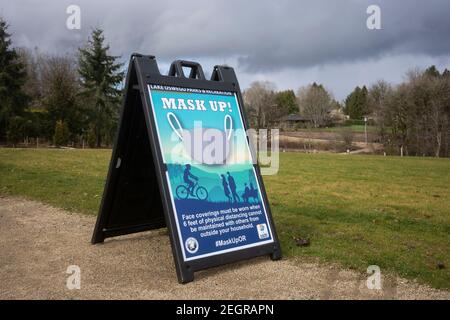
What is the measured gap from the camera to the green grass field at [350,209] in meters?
5.23

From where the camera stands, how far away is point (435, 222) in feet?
24.6

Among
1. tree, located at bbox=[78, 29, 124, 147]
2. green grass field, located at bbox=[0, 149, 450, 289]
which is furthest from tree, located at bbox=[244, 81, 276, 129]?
green grass field, located at bbox=[0, 149, 450, 289]

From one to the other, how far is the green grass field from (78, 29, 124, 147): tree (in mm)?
29901

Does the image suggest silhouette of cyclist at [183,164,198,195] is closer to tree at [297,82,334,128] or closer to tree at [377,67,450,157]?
tree at [377,67,450,157]

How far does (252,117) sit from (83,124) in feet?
89.1

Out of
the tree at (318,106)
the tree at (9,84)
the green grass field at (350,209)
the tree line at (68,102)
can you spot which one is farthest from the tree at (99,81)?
the tree at (318,106)

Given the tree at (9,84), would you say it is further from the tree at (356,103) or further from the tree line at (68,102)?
the tree at (356,103)

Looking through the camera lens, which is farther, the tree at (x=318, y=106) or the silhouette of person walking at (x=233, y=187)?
the tree at (x=318, y=106)

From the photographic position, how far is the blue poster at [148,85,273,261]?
449cm

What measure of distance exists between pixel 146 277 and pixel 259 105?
2579 inches

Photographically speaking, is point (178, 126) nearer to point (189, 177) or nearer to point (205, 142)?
point (205, 142)

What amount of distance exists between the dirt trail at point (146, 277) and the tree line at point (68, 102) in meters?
34.3

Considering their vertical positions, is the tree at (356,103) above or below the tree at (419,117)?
above
